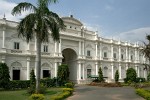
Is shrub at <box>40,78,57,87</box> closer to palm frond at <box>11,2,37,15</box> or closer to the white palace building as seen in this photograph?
the white palace building

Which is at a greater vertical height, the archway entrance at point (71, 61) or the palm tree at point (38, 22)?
the palm tree at point (38, 22)

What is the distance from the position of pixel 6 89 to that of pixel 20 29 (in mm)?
10088

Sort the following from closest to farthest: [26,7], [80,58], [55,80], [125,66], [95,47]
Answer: [26,7], [55,80], [80,58], [95,47], [125,66]

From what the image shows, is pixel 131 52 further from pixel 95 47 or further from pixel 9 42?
pixel 9 42

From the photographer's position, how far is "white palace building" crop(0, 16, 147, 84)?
1494 inches

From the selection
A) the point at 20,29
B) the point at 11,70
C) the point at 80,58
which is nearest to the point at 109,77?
the point at 80,58

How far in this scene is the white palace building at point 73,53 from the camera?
37.9 meters

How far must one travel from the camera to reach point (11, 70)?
123ft

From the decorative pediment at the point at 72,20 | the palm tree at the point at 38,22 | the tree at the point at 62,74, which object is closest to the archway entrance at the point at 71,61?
the decorative pediment at the point at 72,20

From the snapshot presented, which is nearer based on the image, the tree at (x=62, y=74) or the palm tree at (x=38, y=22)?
the palm tree at (x=38, y=22)

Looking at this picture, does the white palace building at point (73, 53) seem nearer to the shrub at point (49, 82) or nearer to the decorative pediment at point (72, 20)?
the decorative pediment at point (72, 20)

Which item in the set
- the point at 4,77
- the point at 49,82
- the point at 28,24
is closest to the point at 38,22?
the point at 28,24

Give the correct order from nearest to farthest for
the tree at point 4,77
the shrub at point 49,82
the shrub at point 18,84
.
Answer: the tree at point 4,77, the shrub at point 18,84, the shrub at point 49,82

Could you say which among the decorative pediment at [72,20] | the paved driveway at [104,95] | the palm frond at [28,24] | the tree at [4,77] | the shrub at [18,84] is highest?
the decorative pediment at [72,20]
